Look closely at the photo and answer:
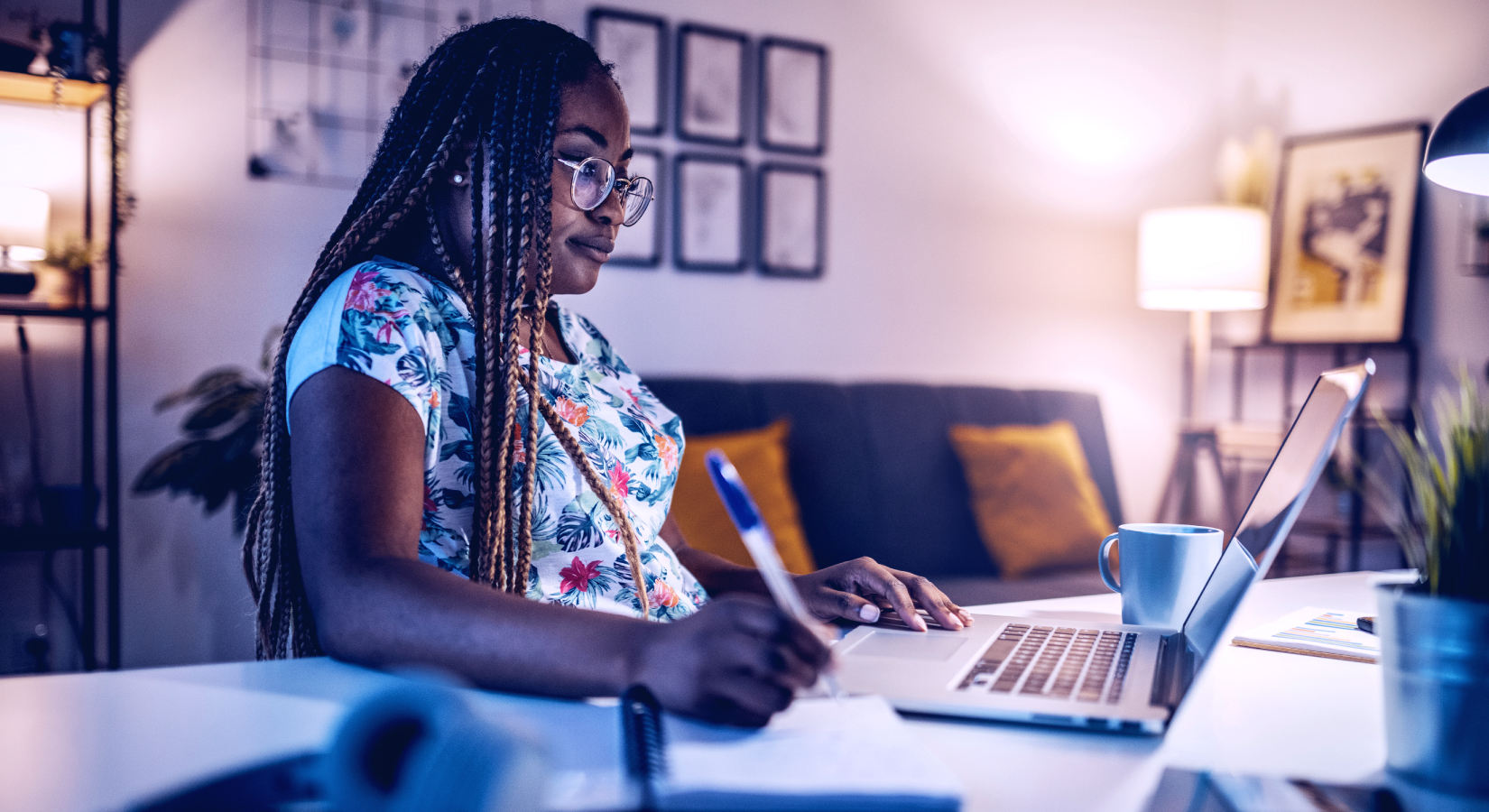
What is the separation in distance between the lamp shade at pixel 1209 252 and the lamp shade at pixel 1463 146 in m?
2.04

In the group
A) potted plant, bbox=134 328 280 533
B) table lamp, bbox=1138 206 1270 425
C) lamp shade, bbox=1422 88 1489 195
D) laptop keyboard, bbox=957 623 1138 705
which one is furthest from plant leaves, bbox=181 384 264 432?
table lamp, bbox=1138 206 1270 425

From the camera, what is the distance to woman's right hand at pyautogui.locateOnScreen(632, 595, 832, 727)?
560 millimetres

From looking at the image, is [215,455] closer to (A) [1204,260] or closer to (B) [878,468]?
(B) [878,468]

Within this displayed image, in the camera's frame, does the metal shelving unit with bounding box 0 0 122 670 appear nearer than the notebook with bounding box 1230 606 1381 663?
No

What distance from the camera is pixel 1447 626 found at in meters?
0.52

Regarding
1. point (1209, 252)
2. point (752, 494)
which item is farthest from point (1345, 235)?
point (752, 494)

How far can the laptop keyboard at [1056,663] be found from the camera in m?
0.67

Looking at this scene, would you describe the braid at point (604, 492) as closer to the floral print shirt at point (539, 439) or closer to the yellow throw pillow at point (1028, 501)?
the floral print shirt at point (539, 439)

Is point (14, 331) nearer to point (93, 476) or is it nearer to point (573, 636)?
point (93, 476)

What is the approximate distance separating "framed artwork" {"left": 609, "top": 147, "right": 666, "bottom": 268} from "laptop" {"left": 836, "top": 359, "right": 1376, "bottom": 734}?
2016 millimetres

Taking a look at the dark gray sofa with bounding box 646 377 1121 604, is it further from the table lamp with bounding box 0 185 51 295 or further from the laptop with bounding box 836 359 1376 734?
the laptop with bounding box 836 359 1376 734

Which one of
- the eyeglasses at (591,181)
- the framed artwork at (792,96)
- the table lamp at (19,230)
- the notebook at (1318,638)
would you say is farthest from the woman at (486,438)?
the framed artwork at (792,96)

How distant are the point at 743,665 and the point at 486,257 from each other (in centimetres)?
54

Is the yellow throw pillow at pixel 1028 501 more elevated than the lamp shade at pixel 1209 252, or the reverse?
the lamp shade at pixel 1209 252
